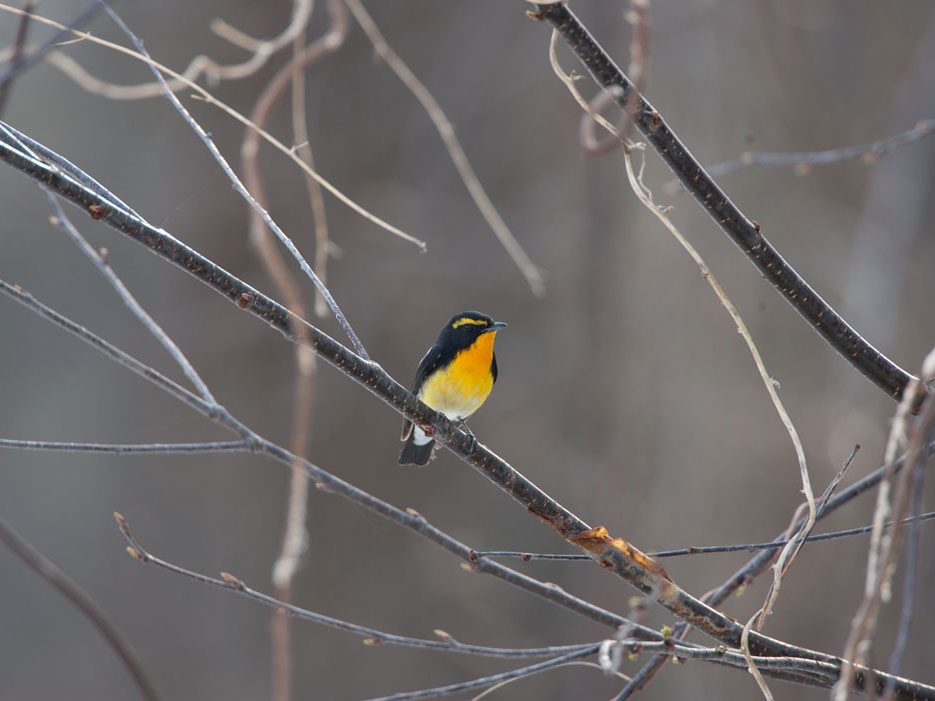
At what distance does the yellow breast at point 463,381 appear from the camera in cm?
465

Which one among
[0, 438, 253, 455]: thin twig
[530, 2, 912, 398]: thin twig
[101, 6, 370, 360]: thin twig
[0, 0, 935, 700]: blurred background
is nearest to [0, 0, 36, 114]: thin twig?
[101, 6, 370, 360]: thin twig

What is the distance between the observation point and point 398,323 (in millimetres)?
8523

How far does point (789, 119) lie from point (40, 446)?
7.23 meters

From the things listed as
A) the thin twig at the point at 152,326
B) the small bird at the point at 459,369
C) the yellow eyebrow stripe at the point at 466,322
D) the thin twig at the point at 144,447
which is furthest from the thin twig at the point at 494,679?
the yellow eyebrow stripe at the point at 466,322

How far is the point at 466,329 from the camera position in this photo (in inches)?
188

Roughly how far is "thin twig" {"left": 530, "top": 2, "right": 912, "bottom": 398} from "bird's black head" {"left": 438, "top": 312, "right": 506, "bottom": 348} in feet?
8.14

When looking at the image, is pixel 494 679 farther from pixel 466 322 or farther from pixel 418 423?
pixel 466 322

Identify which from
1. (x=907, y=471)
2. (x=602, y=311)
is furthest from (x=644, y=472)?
(x=907, y=471)

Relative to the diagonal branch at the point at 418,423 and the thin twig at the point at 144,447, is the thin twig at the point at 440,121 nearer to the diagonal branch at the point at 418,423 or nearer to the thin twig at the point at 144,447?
the diagonal branch at the point at 418,423

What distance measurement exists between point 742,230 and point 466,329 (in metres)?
2.68

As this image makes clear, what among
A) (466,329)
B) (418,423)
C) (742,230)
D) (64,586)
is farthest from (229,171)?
(466,329)

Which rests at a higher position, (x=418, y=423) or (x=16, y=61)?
(x=418, y=423)

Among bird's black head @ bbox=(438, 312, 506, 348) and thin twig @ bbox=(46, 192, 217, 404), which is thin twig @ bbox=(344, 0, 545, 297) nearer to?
thin twig @ bbox=(46, 192, 217, 404)

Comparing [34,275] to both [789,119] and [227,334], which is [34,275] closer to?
[227,334]
